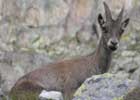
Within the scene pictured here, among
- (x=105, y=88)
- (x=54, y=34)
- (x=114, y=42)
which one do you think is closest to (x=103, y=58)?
(x=114, y=42)

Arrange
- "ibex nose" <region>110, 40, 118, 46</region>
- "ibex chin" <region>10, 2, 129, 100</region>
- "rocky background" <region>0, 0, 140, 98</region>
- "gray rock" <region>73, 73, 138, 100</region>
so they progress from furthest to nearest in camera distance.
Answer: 1. "rocky background" <region>0, 0, 140, 98</region>
2. "ibex chin" <region>10, 2, 129, 100</region>
3. "ibex nose" <region>110, 40, 118, 46</region>
4. "gray rock" <region>73, 73, 138, 100</region>

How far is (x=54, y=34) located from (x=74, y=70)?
9.05 meters

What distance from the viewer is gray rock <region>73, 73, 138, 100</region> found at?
9.56 meters

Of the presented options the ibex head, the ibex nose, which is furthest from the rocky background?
the ibex nose

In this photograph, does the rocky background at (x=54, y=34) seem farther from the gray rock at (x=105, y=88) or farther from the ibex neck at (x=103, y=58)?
the gray rock at (x=105, y=88)

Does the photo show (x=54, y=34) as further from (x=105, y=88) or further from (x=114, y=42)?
(x=105, y=88)

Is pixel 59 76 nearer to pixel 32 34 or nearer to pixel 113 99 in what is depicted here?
pixel 113 99

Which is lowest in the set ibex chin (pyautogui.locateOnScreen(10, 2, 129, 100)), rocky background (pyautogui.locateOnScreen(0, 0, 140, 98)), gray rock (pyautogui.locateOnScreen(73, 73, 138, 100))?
rocky background (pyautogui.locateOnScreen(0, 0, 140, 98))

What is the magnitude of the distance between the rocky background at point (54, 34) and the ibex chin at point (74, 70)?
7.62 metres

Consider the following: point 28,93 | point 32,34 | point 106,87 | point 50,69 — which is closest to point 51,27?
point 32,34

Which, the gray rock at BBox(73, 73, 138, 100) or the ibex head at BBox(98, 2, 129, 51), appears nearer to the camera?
the gray rock at BBox(73, 73, 138, 100)

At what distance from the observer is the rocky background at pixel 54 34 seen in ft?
76.0

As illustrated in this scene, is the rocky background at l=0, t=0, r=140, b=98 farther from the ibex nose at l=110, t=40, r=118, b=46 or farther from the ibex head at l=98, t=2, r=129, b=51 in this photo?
the ibex nose at l=110, t=40, r=118, b=46

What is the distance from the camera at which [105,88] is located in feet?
32.1
